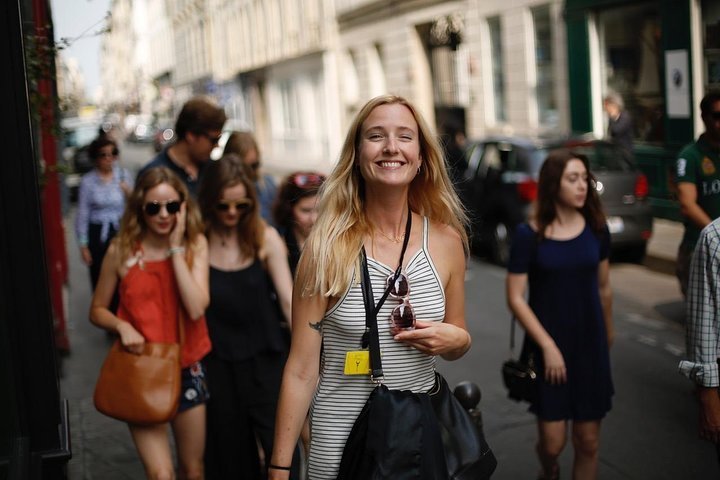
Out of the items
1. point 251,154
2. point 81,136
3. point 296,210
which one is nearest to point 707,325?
point 296,210

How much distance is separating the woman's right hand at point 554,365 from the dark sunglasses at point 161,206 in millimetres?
1790

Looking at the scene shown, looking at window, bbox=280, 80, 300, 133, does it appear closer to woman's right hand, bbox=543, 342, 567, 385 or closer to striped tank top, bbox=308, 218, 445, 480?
woman's right hand, bbox=543, 342, 567, 385

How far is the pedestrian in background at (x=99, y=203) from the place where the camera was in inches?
360

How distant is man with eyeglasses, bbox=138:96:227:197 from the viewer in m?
5.93

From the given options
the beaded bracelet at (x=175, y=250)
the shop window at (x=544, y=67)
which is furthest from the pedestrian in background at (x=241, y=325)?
the shop window at (x=544, y=67)

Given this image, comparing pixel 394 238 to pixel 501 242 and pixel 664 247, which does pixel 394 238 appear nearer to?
pixel 501 242

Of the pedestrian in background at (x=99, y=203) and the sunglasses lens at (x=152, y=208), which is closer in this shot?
the sunglasses lens at (x=152, y=208)

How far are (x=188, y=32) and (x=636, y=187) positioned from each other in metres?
63.0

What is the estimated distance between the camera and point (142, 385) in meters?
4.09

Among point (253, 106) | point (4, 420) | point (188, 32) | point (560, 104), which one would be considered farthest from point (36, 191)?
point (188, 32)

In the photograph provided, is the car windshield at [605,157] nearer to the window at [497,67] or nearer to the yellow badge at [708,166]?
the yellow badge at [708,166]

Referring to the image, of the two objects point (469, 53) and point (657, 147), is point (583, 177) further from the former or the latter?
point (469, 53)

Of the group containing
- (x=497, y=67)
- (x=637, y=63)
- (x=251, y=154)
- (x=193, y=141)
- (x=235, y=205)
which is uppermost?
(x=497, y=67)

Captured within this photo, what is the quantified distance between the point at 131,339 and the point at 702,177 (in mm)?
3598
